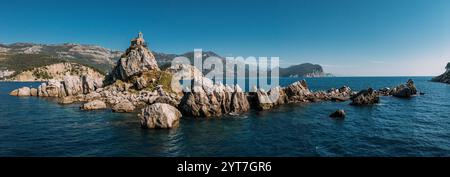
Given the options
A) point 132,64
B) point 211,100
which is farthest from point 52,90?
point 211,100

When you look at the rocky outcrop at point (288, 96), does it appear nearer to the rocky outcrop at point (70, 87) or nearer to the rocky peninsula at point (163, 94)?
the rocky peninsula at point (163, 94)

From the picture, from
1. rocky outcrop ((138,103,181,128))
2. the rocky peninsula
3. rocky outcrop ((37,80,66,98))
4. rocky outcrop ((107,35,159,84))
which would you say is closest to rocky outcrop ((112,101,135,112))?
the rocky peninsula

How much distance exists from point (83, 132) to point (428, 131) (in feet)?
209

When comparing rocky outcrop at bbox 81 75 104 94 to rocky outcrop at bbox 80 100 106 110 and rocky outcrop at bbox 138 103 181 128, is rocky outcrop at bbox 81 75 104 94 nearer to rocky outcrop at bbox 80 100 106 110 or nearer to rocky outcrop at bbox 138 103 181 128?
rocky outcrop at bbox 80 100 106 110

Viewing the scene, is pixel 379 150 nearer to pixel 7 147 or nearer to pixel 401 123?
pixel 401 123

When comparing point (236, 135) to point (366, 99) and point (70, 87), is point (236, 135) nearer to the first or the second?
point (366, 99)

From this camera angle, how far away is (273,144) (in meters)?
44.1

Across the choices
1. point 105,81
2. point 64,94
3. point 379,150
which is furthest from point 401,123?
point 64,94

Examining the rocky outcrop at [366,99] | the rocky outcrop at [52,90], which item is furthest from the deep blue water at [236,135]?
the rocky outcrop at [52,90]

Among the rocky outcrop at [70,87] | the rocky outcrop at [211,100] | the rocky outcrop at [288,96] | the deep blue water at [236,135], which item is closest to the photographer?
the deep blue water at [236,135]

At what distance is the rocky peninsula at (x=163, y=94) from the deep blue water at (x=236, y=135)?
195 inches

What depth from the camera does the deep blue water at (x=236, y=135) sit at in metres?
40.5

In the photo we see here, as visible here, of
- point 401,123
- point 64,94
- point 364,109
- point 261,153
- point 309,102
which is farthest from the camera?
point 64,94

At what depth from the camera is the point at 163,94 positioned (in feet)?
343
